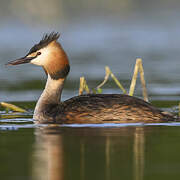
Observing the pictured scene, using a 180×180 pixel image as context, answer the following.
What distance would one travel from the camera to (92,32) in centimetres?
4459

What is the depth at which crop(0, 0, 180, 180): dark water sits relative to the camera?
9.11m

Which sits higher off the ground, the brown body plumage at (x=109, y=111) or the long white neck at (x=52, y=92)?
the long white neck at (x=52, y=92)

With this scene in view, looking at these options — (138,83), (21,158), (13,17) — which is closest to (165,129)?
(21,158)

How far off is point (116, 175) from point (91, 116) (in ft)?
12.0

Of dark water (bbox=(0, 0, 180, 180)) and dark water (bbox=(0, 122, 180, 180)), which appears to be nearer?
dark water (bbox=(0, 122, 180, 180))

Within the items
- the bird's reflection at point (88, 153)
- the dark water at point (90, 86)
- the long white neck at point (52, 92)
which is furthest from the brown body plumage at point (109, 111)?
the long white neck at point (52, 92)

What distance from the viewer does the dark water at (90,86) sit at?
9109 millimetres

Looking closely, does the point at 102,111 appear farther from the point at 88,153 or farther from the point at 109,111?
the point at 88,153

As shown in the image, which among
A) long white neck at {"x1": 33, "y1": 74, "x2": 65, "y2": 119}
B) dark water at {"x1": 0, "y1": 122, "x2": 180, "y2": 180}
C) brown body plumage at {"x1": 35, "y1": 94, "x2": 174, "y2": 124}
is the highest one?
long white neck at {"x1": 33, "y1": 74, "x2": 65, "y2": 119}

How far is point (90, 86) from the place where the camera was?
60.7 ft

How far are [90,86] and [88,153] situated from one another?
347 inches

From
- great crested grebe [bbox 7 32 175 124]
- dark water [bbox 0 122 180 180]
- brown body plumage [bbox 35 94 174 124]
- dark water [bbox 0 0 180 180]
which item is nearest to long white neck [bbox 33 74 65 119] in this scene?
great crested grebe [bbox 7 32 175 124]

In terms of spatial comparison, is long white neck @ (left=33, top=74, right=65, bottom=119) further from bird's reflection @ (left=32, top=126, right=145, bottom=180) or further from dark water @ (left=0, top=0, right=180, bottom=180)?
bird's reflection @ (left=32, top=126, right=145, bottom=180)

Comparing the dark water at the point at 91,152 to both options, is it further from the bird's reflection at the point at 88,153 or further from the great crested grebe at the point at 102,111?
the great crested grebe at the point at 102,111
